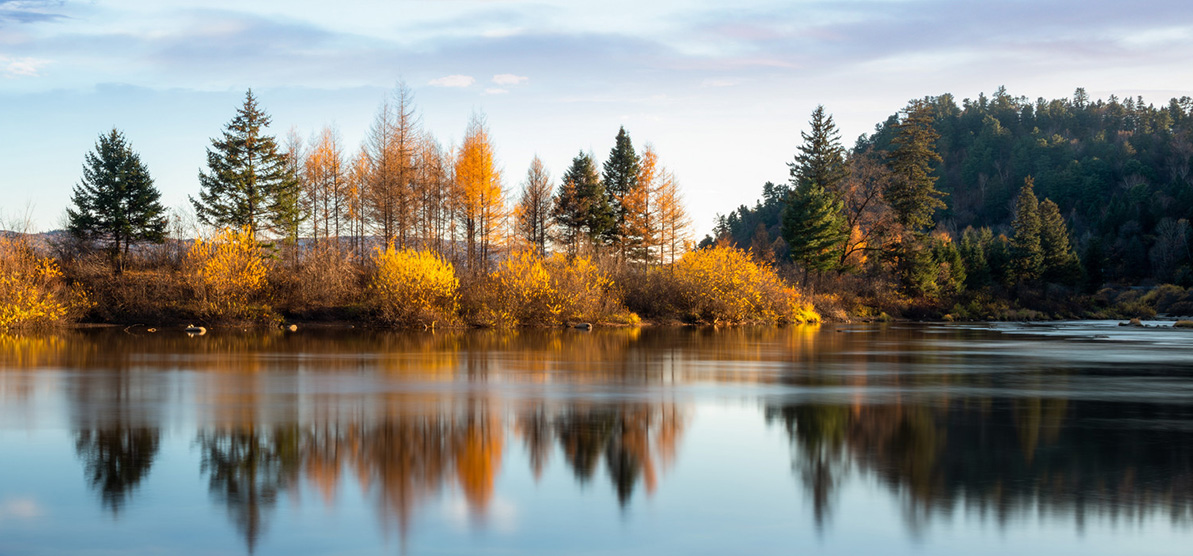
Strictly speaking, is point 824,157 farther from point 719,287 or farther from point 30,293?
point 30,293

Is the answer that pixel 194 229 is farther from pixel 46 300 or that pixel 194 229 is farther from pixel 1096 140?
pixel 1096 140

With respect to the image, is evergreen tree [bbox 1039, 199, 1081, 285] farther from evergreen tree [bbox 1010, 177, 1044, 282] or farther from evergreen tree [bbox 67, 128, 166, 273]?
evergreen tree [bbox 67, 128, 166, 273]

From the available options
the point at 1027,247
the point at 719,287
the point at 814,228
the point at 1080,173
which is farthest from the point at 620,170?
the point at 1080,173

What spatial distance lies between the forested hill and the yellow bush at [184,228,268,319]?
60550mm

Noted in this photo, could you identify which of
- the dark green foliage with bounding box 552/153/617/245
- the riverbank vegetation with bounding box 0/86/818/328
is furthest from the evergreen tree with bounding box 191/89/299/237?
the dark green foliage with bounding box 552/153/617/245

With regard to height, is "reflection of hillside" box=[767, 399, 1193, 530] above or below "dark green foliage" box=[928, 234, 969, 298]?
below

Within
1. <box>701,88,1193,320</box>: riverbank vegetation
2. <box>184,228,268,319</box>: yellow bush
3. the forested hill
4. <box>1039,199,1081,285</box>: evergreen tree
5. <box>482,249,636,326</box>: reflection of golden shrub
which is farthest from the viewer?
the forested hill

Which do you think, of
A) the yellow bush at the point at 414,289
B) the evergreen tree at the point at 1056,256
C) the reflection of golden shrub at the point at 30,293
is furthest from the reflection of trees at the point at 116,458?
the evergreen tree at the point at 1056,256

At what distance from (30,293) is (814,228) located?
48.4 m

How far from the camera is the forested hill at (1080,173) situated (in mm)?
100125

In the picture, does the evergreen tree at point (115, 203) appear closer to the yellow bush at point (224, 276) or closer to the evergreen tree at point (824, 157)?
the yellow bush at point (224, 276)

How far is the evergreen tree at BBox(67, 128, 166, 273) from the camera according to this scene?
5000 cm

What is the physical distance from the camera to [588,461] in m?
10.5

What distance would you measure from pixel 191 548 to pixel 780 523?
195 inches
